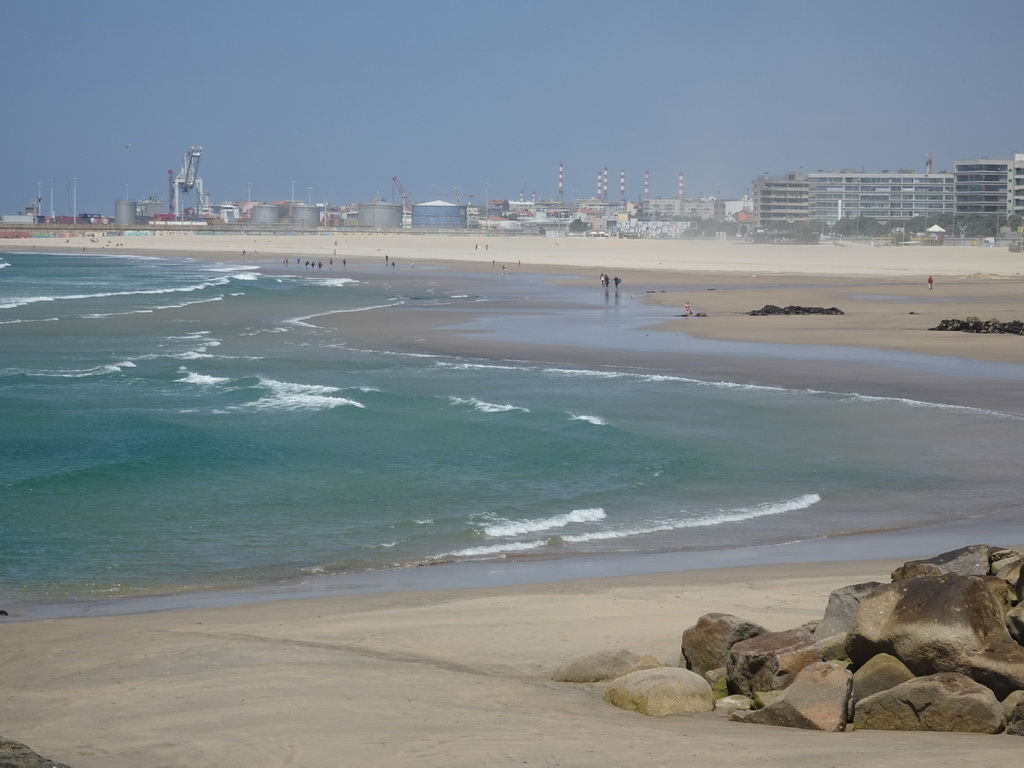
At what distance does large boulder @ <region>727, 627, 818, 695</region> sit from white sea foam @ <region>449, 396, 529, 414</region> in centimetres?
Answer: 1559

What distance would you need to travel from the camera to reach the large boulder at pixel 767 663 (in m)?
7.55

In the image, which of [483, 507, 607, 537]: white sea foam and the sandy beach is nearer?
the sandy beach

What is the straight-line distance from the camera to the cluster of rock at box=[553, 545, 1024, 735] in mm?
6832

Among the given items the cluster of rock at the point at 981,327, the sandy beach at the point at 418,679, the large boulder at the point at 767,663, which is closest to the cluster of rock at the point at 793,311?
the cluster of rock at the point at 981,327

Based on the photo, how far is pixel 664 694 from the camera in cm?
749

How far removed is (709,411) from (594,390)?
375cm

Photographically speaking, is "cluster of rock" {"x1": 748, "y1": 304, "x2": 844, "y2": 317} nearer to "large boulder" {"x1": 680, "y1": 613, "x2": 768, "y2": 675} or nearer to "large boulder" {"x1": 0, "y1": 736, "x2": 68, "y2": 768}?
"large boulder" {"x1": 680, "y1": 613, "x2": 768, "y2": 675}

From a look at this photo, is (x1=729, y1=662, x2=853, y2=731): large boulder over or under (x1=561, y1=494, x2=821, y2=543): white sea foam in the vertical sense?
over

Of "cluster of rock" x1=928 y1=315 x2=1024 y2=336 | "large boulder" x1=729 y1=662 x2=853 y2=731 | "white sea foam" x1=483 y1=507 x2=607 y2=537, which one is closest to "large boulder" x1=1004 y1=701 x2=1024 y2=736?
"large boulder" x1=729 y1=662 x2=853 y2=731

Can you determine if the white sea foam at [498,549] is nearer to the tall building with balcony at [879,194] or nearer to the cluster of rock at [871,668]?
the cluster of rock at [871,668]

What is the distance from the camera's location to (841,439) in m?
20.4

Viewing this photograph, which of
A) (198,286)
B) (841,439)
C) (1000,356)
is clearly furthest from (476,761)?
(198,286)

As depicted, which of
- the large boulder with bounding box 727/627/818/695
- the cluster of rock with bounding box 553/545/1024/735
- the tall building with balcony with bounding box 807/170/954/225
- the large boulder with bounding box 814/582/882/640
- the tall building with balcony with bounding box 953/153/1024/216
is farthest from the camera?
the tall building with balcony with bounding box 807/170/954/225

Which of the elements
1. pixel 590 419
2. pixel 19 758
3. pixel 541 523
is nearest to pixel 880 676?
pixel 19 758
